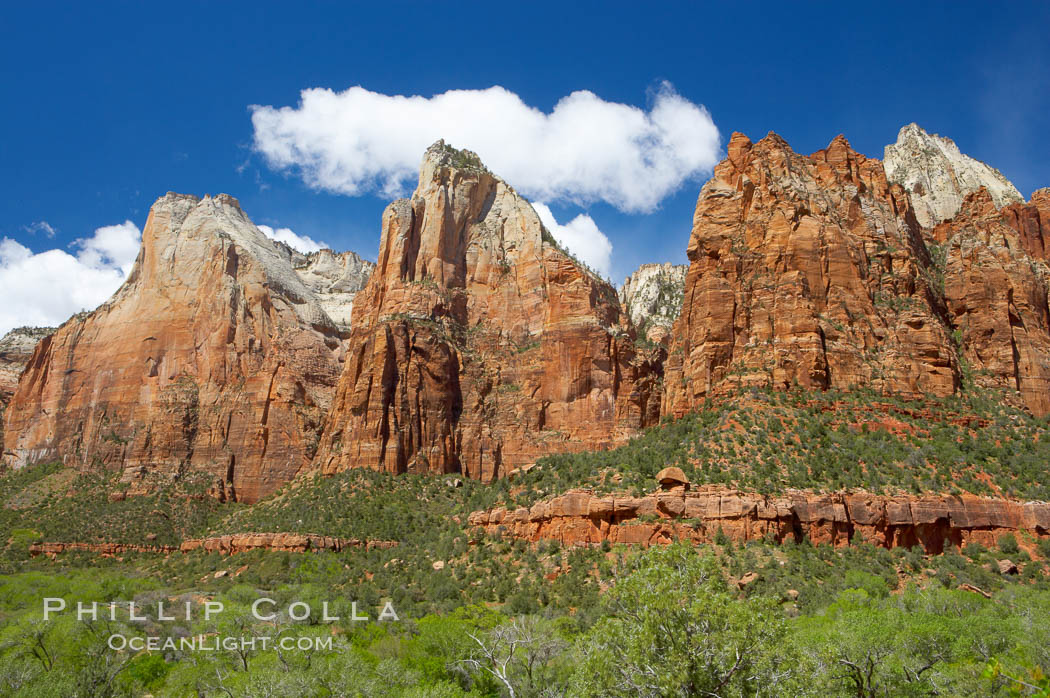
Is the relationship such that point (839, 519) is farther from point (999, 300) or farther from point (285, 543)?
point (285, 543)

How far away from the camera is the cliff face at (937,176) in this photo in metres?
84.1

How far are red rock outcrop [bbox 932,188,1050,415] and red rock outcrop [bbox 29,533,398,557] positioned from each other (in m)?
49.2

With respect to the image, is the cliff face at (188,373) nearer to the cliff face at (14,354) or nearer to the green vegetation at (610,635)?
the cliff face at (14,354)

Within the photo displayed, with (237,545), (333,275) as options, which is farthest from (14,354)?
(237,545)

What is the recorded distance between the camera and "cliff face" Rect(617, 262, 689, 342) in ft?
382

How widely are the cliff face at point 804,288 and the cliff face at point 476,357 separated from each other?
17.2 meters

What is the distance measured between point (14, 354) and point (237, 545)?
71223 mm

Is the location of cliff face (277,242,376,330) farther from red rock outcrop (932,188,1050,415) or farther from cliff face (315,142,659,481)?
red rock outcrop (932,188,1050,415)

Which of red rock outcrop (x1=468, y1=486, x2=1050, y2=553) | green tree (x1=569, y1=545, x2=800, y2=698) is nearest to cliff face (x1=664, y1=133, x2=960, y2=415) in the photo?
red rock outcrop (x1=468, y1=486, x2=1050, y2=553)

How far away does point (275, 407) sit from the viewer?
89250 millimetres

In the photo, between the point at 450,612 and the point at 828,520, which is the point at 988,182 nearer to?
the point at 828,520

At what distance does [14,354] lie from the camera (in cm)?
11381

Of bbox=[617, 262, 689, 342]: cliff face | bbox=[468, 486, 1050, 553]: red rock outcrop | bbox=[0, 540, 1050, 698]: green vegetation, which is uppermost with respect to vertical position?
bbox=[617, 262, 689, 342]: cliff face

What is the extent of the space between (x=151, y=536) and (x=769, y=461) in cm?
5733
